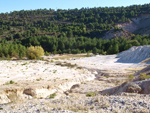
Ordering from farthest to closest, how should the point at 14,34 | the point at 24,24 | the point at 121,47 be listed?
the point at 24,24, the point at 14,34, the point at 121,47

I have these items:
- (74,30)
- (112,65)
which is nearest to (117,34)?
(74,30)

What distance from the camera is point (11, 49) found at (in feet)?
182

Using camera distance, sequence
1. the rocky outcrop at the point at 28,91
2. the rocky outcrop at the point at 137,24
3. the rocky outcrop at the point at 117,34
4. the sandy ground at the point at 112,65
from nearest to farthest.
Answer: the rocky outcrop at the point at 28,91, the sandy ground at the point at 112,65, the rocky outcrop at the point at 117,34, the rocky outcrop at the point at 137,24

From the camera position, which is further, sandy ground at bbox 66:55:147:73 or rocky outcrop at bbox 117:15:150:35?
rocky outcrop at bbox 117:15:150:35

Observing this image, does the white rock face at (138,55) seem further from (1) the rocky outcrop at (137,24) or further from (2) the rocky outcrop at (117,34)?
(1) the rocky outcrop at (137,24)

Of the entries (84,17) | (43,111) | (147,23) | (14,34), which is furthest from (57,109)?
(84,17)

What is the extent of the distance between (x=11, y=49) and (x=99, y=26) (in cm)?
7603

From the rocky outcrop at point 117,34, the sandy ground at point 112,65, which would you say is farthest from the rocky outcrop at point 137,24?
the sandy ground at point 112,65

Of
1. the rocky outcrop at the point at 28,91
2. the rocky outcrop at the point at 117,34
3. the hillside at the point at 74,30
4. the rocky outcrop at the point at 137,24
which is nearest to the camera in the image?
the rocky outcrop at the point at 28,91

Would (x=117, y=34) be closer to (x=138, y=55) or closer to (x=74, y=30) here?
(x=74, y=30)

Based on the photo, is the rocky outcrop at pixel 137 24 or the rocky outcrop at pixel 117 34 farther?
the rocky outcrop at pixel 137 24

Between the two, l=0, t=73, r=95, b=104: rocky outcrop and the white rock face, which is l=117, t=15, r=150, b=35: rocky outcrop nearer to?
the white rock face

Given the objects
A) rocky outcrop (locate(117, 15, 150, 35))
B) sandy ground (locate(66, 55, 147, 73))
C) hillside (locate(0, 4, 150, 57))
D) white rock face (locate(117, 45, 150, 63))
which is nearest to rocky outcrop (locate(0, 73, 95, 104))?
sandy ground (locate(66, 55, 147, 73))

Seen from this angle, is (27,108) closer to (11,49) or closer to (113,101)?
(113,101)
